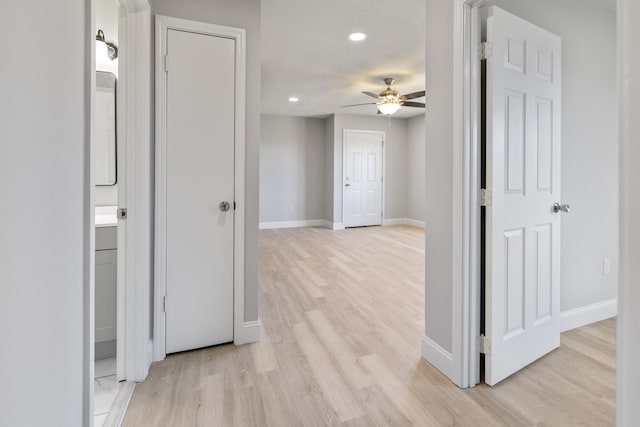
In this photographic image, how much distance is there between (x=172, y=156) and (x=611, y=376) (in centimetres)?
277

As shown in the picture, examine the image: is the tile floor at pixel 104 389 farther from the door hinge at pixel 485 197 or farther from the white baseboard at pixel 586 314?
the white baseboard at pixel 586 314

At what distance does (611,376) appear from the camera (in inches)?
68.4

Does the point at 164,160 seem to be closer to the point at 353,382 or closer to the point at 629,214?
the point at 353,382

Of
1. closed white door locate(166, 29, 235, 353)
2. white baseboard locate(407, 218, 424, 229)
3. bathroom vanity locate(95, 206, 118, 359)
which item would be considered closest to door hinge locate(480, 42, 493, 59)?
closed white door locate(166, 29, 235, 353)

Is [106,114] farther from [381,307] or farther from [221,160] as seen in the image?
[381,307]

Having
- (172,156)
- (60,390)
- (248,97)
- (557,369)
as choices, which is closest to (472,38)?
(248,97)

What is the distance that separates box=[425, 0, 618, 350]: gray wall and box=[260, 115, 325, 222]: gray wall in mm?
5497

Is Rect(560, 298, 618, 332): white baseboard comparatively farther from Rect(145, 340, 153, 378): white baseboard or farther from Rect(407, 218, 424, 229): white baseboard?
Rect(407, 218, 424, 229): white baseboard

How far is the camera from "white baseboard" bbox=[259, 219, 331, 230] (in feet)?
23.5

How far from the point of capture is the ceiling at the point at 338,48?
276cm

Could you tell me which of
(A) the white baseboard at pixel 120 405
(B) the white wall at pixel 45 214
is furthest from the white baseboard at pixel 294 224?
(B) the white wall at pixel 45 214

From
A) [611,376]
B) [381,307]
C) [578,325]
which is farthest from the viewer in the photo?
[381,307]

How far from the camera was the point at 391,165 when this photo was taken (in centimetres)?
781

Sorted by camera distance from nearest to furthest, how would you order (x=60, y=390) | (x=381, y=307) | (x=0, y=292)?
(x=0, y=292)
(x=60, y=390)
(x=381, y=307)
